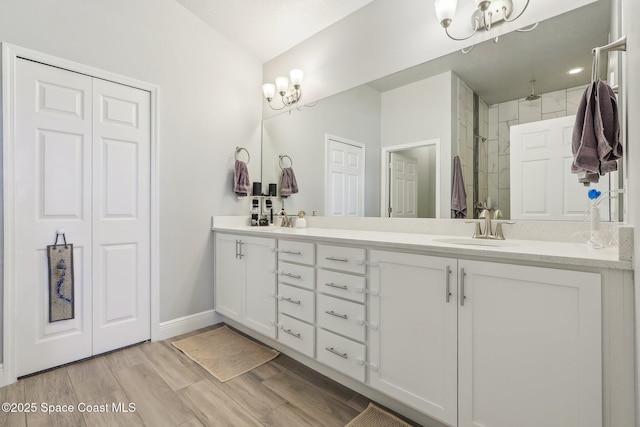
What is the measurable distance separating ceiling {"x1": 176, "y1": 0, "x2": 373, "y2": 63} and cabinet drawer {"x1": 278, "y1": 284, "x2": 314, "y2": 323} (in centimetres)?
220

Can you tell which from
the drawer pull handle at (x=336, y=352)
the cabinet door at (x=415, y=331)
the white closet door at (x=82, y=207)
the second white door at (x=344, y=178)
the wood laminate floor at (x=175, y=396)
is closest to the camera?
the cabinet door at (x=415, y=331)

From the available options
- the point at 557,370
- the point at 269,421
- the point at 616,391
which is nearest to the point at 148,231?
the point at 269,421

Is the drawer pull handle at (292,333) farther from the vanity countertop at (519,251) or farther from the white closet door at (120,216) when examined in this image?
the white closet door at (120,216)

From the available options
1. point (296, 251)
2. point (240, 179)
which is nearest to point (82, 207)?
point (240, 179)

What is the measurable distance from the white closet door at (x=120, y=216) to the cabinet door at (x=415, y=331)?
1860 mm

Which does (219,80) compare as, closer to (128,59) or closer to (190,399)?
(128,59)

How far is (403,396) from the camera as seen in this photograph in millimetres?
1437

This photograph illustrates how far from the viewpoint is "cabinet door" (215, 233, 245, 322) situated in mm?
2447

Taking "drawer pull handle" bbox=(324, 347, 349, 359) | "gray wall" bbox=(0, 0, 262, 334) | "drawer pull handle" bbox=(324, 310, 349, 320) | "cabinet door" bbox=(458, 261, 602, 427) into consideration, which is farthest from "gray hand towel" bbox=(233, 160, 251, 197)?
"cabinet door" bbox=(458, 261, 602, 427)

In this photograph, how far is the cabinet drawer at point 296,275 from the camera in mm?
1860

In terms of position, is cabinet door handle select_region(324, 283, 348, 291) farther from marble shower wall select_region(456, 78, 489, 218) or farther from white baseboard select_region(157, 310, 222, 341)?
white baseboard select_region(157, 310, 222, 341)

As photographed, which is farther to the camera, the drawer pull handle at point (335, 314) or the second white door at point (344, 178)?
the second white door at point (344, 178)

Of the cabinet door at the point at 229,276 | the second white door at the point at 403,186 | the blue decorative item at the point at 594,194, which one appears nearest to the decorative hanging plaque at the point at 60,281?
the cabinet door at the point at 229,276

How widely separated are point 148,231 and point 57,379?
1.07 metres
